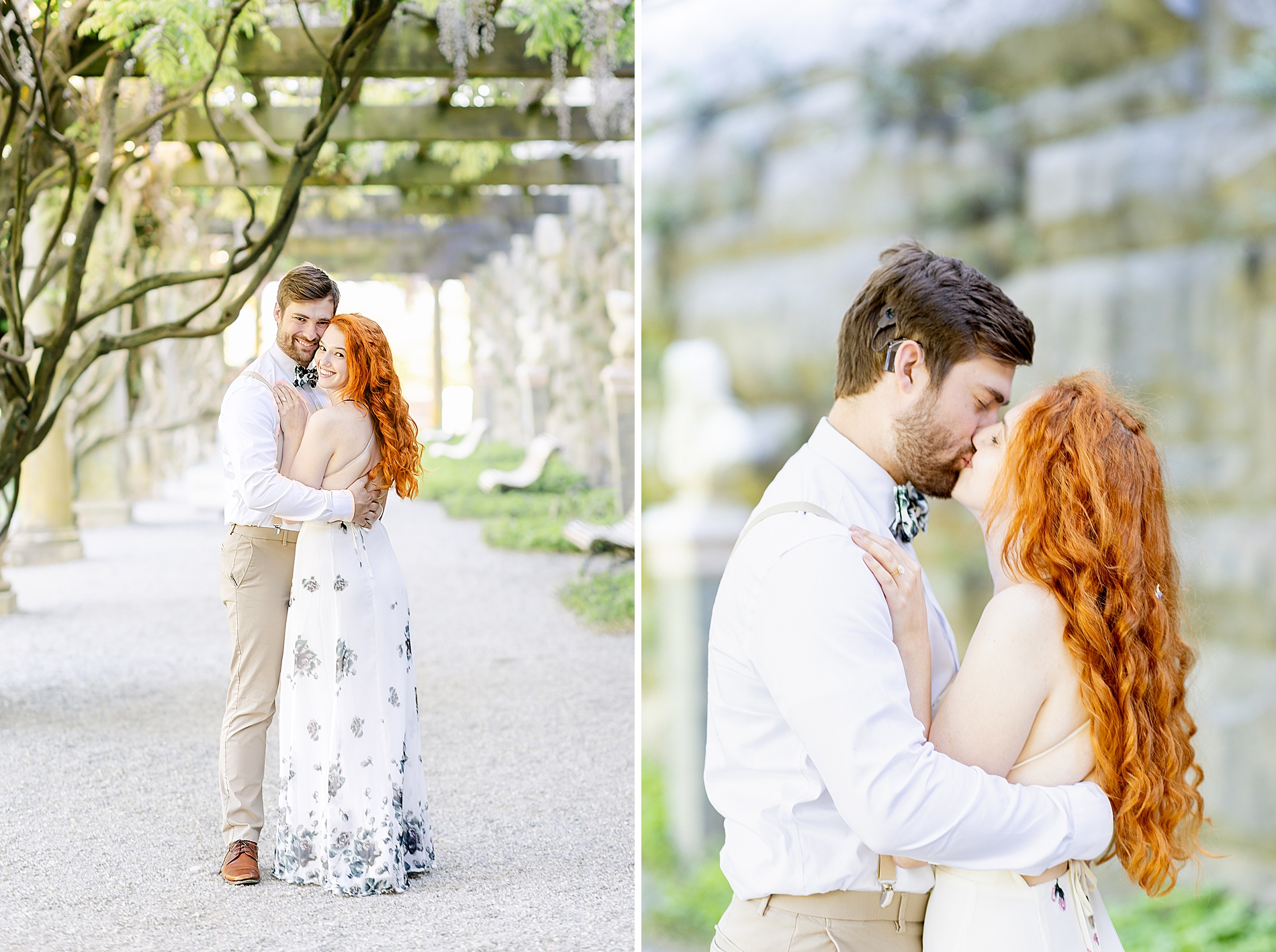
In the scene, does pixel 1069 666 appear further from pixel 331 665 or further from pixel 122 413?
pixel 122 413

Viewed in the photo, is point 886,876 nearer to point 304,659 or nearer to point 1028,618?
point 1028,618

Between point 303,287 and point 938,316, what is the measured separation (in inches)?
78.9

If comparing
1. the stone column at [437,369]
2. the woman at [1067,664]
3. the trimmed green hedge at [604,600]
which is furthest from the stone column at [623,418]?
the stone column at [437,369]

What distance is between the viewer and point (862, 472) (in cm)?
133

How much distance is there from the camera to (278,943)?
2.77m

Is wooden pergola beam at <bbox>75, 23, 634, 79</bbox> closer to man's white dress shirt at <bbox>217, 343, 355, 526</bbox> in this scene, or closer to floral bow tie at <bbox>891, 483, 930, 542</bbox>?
man's white dress shirt at <bbox>217, 343, 355, 526</bbox>

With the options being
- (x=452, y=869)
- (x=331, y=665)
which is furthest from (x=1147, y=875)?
(x=452, y=869)

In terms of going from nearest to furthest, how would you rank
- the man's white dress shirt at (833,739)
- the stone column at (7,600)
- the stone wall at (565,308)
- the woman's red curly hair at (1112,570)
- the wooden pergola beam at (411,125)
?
the man's white dress shirt at (833,739)
the woman's red curly hair at (1112,570)
the stone column at (7,600)
the wooden pergola beam at (411,125)
the stone wall at (565,308)

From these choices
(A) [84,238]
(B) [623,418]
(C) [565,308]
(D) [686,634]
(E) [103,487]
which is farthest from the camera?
(C) [565,308]

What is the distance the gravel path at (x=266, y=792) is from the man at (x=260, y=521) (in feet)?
0.94

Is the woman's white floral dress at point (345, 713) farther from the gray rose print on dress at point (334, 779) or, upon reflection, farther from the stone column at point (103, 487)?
the stone column at point (103, 487)

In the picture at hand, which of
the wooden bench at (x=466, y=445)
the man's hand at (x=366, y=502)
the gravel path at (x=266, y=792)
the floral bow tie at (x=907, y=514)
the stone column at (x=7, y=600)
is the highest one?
the floral bow tie at (x=907, y=514)

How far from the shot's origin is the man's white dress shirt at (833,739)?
1.13 meters

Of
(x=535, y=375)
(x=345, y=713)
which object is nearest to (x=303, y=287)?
(x=345, y=713)
